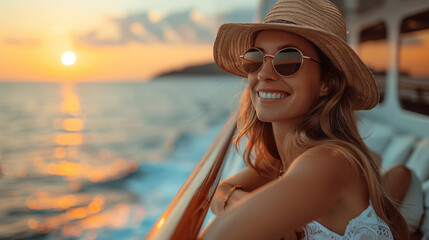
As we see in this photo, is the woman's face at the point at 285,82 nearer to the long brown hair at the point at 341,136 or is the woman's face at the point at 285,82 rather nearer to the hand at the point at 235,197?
the long brown hair at the point at 341,136

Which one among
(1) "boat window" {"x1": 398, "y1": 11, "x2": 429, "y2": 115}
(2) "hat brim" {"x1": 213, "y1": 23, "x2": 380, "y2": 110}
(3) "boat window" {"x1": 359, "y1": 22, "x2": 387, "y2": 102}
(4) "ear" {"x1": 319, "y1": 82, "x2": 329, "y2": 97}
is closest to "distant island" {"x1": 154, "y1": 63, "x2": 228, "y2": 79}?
(2) "hat brim" {"x1": 213, "y1": 23, "x2": 380, "y2": 110}

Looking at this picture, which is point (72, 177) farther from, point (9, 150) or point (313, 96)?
point (313, 96)

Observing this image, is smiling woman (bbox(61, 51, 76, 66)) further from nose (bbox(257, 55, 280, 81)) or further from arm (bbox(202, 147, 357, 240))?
arm (bbox(202, 147, 357, 240))

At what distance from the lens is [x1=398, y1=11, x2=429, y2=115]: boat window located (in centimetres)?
352

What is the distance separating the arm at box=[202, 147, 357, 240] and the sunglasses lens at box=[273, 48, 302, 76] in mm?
315

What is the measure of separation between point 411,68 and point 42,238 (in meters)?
10.7

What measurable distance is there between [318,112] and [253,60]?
0.27 metres

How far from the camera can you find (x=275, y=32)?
1.30 metres

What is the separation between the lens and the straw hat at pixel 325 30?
3.96 feet

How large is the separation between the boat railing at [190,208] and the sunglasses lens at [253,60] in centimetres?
36

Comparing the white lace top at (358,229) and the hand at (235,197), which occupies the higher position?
the hand at (235,197)

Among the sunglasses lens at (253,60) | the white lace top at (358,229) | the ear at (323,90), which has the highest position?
the sunglasses lens at (253,60)

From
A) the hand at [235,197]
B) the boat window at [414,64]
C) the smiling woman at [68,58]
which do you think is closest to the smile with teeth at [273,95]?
the hand at [235,197]

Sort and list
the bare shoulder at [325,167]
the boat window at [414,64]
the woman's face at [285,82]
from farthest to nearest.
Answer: the boat window at [414,64] < the woman's face at [285,82] < the bare shoulder at [325,167]
